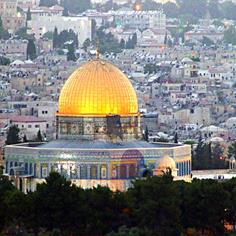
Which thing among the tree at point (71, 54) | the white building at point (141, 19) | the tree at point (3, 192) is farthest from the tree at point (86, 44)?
the tree at point (3, 192)

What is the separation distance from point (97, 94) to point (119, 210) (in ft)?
28.8

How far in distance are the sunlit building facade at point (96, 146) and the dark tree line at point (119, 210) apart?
5.15 metres

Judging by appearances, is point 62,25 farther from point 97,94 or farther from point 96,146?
point 96,146

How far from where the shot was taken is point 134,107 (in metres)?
62.0

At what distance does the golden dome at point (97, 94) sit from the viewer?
61.5 m

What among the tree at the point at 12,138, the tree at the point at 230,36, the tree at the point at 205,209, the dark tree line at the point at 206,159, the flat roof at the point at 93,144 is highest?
the flat roof at the point at 93,144

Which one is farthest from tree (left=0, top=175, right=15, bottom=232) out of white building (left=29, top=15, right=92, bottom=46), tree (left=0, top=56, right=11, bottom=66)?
white building (left=29, top=15, right=92, bottom=46)

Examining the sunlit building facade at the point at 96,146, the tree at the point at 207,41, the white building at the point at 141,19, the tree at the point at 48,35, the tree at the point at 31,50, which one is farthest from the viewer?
the white building at the point at 141,19

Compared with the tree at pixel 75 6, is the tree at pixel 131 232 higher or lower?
higher

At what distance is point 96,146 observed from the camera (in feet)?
200

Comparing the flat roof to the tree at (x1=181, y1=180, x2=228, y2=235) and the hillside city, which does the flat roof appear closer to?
the hillside city

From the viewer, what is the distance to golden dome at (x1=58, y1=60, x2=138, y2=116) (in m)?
61.5

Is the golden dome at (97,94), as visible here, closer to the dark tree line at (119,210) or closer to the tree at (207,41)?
the dark tree line at (119,210)

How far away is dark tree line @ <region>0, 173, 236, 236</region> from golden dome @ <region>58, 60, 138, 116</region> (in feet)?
22.4
